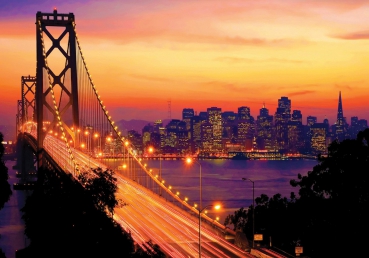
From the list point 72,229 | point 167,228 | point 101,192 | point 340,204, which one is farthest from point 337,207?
point 72,229

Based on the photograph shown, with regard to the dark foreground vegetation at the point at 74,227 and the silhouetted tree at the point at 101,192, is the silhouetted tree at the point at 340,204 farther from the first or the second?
the dark foreground vegetation at the point at 74,227

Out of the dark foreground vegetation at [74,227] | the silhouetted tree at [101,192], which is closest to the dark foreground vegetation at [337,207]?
the silhouetted tree at [101,192]

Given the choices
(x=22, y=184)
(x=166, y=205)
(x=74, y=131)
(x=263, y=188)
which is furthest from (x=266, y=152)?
(x=166, y=205)

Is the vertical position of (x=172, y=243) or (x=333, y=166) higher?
(x=333, y=166)

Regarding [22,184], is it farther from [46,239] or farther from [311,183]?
[46,239]

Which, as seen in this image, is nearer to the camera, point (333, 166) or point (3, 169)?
point (3, 169)

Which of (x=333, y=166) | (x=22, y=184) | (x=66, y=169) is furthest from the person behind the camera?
(x=22, y=184)
